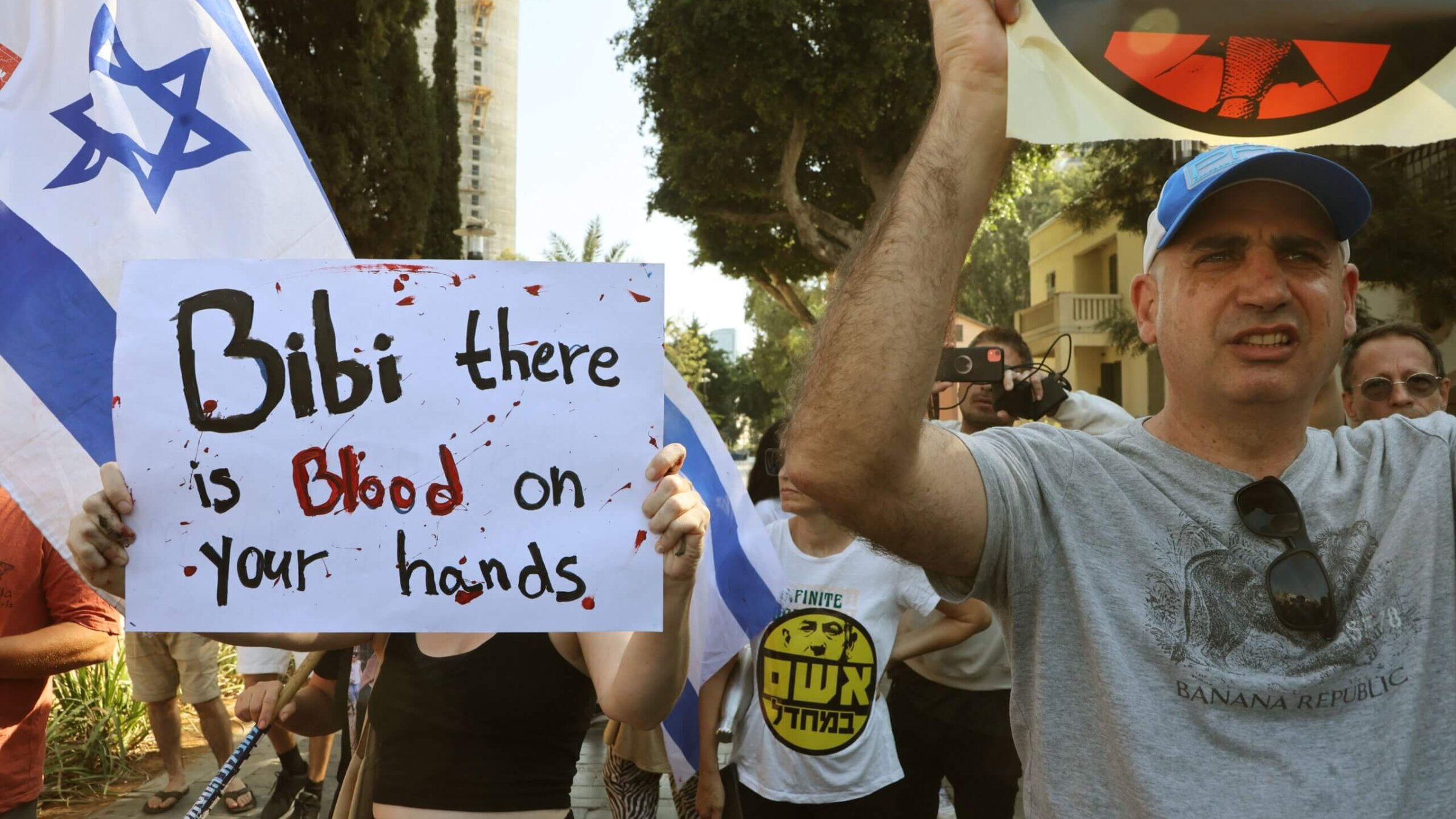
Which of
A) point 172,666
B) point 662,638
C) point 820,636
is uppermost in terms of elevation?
point 662,638

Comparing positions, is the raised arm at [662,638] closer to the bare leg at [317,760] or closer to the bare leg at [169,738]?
the bare leg at [317,760]

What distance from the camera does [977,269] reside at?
45.0 m

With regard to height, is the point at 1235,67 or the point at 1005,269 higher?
the point at 1005,269

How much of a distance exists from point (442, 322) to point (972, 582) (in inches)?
40.5

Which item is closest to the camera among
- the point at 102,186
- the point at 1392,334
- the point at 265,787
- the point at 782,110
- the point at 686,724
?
the point at 102,186

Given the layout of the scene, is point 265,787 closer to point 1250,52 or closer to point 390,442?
point 390,442

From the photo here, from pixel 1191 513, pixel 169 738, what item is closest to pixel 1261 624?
pixel 1191 513

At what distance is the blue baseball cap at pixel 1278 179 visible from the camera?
1.58 metres

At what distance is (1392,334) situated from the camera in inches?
139

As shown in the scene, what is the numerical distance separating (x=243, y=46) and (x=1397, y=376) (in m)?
3.66

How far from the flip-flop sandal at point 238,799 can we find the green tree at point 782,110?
14.0 meters

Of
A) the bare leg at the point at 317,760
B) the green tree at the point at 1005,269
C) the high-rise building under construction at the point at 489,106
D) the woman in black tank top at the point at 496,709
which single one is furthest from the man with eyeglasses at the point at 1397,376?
the high-rise building under construction at the point at 489,106

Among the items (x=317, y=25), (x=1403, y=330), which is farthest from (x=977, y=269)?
(x=1403, y=330)

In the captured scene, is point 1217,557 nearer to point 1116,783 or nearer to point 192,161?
point 1116,783
